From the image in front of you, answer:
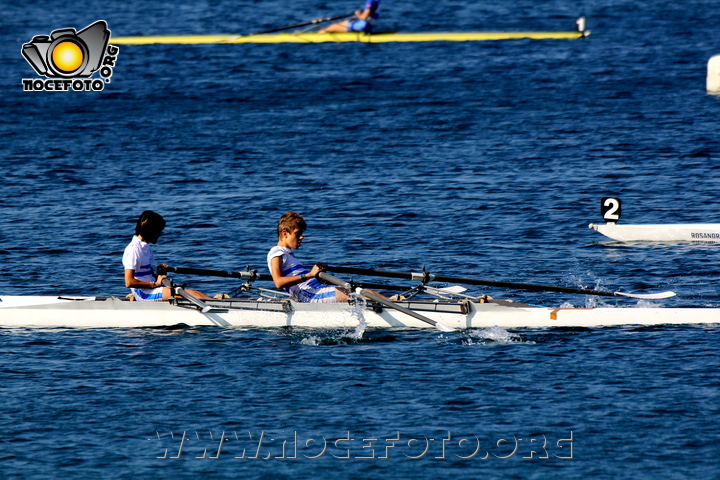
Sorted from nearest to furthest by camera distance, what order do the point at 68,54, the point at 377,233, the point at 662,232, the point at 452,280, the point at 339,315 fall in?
the point at 339,315 → the point at 452,280 → the point at 662,232 → the point at 377,233 → the point at 68,54

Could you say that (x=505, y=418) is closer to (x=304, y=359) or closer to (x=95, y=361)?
A: (x=304, y=359)

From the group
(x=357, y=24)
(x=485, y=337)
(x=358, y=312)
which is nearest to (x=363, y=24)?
(x=357, y=24)

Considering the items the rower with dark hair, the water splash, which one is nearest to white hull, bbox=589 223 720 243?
the water splash

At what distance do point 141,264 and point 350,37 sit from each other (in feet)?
108

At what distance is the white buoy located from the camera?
34.6 meters

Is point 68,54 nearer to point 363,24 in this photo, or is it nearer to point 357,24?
point 357,24

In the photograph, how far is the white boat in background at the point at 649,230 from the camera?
20734 mm

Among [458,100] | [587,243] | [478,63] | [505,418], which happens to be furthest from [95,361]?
[478,63]

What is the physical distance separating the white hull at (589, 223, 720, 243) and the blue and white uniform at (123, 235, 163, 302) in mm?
9818

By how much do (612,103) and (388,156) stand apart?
992 centimetres

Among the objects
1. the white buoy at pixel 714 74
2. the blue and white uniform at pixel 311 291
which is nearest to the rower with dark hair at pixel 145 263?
the blue and white uniform at pixel 311 291

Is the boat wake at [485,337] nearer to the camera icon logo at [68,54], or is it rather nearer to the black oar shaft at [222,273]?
the black oar shaft at [222,273]

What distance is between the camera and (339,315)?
1547 cm

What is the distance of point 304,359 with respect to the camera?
47.6ft
